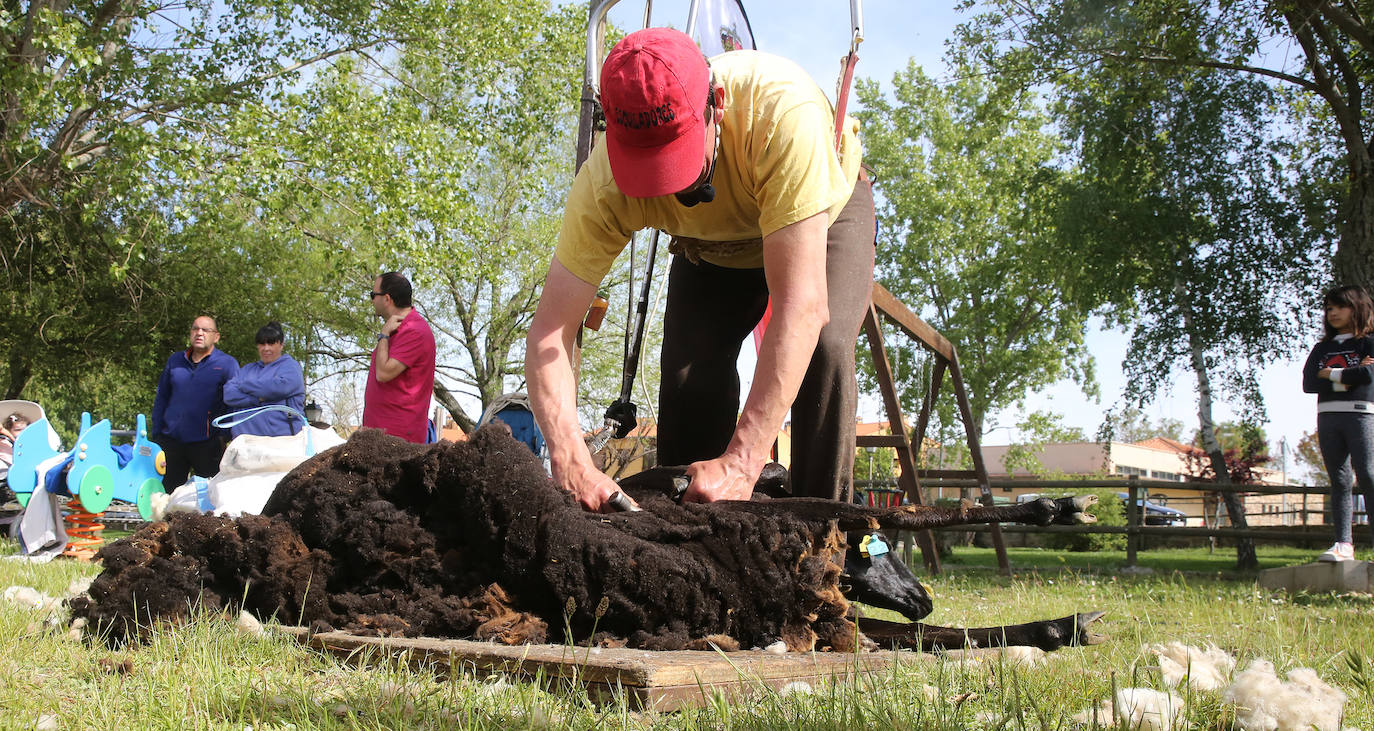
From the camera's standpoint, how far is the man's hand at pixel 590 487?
2420mm

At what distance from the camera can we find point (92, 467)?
23.2 ft

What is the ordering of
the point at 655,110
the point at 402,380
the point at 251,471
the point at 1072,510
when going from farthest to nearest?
the point at 402,380 < the point at 251,471 < the point at 655,110 < the point at 1072,510

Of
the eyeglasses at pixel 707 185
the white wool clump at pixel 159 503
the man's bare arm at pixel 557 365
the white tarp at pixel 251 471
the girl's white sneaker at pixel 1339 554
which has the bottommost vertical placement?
the girl's white sneaker at pixel 1339 554

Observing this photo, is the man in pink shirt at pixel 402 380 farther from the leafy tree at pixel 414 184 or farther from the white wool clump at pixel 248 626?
the leafy tree at pixel 414 184

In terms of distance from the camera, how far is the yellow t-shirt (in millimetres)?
2516

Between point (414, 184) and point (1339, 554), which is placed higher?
point (414, 184)

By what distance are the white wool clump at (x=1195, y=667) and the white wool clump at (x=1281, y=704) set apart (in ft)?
0.31

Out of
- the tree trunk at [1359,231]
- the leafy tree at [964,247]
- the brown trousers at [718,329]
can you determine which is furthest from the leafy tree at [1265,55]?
the leafy tree at [964,247]

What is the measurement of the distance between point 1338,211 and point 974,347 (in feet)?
53.5

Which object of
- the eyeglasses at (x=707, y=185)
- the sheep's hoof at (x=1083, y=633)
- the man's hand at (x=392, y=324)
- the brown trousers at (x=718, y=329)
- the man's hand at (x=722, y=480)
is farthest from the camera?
the man's hand at (x=392, y=324)

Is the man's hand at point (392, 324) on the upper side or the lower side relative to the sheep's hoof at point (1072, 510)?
upper

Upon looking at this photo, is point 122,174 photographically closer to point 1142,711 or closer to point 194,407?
point 194,407

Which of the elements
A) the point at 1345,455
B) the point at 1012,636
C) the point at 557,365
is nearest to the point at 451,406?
the point at 1345,455

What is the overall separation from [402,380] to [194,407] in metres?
2.33
